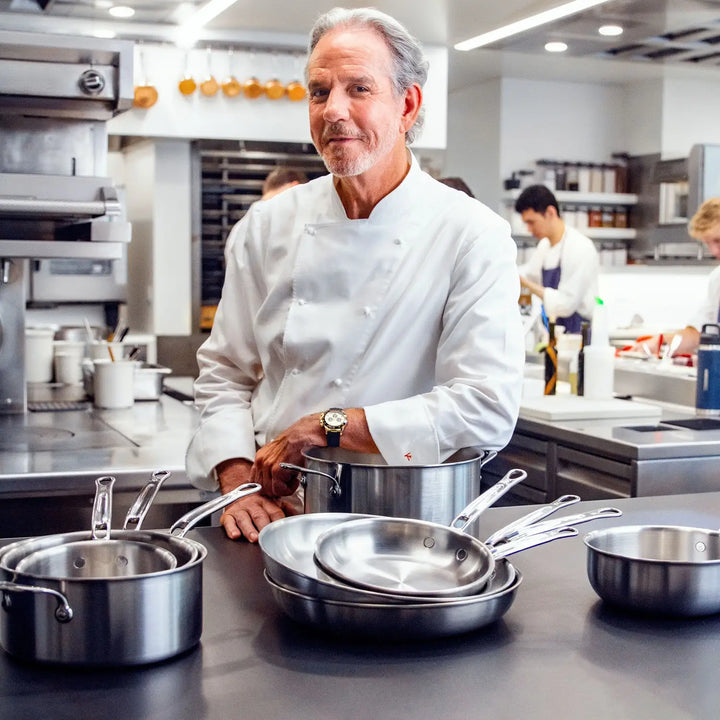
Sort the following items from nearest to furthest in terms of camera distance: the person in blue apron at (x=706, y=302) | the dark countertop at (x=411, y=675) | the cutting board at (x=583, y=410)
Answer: the dark countertop at (x=411, y=675) → the cutting board at (x=583, y=410) → the person in blue apron at (x=706, y=302)

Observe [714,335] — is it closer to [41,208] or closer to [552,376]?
[552,376]

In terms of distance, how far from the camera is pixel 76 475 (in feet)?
8.44

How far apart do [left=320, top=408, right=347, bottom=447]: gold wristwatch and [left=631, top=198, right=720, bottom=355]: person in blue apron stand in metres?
3.70

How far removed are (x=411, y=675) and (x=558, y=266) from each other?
5940mm

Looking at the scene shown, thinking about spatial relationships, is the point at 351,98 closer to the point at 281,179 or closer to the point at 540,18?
the point at 540,18

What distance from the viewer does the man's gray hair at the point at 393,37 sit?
180 centimetres

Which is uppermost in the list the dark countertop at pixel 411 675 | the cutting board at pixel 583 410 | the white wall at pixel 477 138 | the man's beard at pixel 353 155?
the white wall at pixel 477 138

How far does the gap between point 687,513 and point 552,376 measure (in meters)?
2.29

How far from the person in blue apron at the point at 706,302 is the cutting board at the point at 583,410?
1.43m

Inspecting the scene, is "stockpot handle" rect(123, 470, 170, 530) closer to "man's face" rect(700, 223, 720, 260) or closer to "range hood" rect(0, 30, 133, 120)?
"range hood" rect(0, 30, 133, 120)

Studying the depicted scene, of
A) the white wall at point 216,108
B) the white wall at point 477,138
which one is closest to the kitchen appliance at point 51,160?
the white wall at point 216,108

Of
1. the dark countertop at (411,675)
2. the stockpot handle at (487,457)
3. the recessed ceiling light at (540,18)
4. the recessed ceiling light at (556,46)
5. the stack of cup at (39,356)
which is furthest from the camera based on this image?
the stack of cup at (39,356)

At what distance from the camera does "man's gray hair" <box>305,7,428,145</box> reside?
1796 mm

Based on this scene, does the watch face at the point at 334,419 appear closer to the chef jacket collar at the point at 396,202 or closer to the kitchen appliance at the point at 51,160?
the chef jacket collar at the point at 396,202
